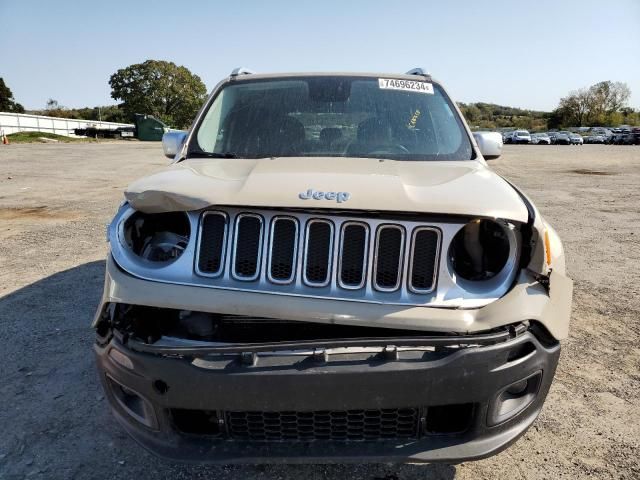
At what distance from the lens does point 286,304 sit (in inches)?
81.6

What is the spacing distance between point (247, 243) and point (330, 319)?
48cm

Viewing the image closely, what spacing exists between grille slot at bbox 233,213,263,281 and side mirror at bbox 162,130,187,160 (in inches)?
62.7

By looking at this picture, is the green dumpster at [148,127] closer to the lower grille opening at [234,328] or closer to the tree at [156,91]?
the tree at [156,91]

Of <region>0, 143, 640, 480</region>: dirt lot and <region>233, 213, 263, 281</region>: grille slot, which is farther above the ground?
<region>233, 213, 263, 281</region>: grille slot

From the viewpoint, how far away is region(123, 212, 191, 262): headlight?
2.36 metres

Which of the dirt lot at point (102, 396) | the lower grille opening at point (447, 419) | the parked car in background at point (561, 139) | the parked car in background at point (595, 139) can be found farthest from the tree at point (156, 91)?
the lower grille opening at point (447, 419)

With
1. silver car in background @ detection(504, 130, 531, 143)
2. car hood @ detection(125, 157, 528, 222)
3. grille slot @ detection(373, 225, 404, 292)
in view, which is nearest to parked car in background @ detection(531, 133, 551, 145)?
silver car in background @ detection(504, 130, 531, 143)

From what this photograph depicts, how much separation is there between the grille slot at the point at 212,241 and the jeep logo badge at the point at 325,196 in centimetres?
35

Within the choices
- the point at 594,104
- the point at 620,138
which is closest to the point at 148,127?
the point at 620,138

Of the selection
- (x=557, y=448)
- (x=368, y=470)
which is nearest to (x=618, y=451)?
(x=557, y=448)

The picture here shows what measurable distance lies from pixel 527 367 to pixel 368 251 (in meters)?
0.76

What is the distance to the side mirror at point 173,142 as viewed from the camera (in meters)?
3.62

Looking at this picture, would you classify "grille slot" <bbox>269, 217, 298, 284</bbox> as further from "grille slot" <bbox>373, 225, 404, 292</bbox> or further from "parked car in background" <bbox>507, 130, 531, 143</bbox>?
"parked car in background" <bbox>507, 130, 531, 143</bbox>

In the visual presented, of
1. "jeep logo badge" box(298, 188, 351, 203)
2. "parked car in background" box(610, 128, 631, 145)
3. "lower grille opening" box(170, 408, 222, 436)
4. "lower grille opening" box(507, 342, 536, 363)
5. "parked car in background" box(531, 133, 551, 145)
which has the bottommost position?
"parked car in background" box(531, 133, 551, 145)
